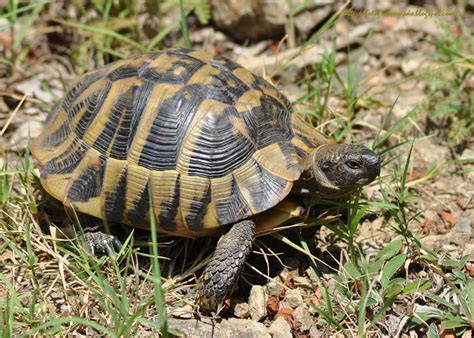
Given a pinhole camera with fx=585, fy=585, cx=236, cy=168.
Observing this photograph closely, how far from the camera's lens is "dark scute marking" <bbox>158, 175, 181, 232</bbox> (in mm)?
3609

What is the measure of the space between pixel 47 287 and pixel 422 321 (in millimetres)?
2267

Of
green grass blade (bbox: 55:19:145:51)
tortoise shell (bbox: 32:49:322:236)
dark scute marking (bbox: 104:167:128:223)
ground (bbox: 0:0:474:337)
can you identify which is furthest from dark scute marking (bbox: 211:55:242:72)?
green grass blade (bbox: 55:19:145:51)

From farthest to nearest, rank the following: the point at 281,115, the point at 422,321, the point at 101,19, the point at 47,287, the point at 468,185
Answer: the point at 101,19
the point at 468,185
the point at 281,115
the point at 47,287
the point at 422,321

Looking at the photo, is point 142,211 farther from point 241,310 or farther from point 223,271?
point 241,310

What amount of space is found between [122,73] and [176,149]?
0.73 metres

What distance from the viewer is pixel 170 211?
143 inches

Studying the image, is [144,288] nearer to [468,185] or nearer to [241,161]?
[241,161]

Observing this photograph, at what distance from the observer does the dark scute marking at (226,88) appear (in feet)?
12.3

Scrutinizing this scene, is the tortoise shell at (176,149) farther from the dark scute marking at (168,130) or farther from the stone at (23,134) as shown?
the stone at (23,134)

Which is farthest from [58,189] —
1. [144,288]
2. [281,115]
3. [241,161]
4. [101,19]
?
[101,19]

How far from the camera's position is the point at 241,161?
12.1ft

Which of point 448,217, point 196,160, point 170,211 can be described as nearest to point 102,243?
point 170,211

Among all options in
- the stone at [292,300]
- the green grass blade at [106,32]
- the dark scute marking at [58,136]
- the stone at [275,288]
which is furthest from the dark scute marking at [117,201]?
the green grass blade at [106,32]

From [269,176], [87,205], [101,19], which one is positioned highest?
[101,19]
